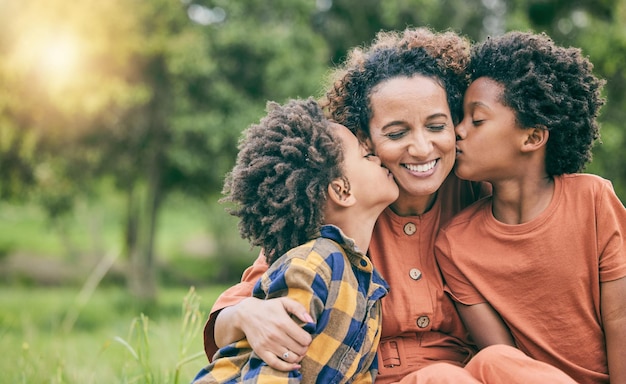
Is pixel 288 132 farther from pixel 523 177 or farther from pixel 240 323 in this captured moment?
pixel 523 177

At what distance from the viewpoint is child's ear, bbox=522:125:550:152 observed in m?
2.52

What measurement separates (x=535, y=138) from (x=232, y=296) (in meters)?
1.25

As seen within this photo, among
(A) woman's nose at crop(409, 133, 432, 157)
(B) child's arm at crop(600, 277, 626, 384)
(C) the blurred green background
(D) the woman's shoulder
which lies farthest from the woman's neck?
(C) the blurred green background

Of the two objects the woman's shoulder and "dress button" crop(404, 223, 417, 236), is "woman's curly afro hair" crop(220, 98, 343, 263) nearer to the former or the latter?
"dress button" crop(404, 223, 417, 236)

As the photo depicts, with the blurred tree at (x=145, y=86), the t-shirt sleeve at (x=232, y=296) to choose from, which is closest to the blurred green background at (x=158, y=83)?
the blurred tree at (x=145, y=86)

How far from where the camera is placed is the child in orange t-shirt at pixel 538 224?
2387 millimetres

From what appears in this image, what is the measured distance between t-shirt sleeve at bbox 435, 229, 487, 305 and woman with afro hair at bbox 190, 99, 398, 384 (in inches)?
10.6

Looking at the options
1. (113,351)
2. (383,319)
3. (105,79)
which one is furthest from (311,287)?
(105,79)

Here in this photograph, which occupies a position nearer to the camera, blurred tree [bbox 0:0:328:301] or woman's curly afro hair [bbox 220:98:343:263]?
woman's curly afro hair [bbox 220:98:343:263]

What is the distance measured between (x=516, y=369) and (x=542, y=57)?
3.68 feet

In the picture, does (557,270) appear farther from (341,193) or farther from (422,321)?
(341,193)

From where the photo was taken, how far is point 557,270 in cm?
241

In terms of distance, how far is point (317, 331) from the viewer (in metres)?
2.18

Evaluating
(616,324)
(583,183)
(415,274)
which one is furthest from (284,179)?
(616,324)
